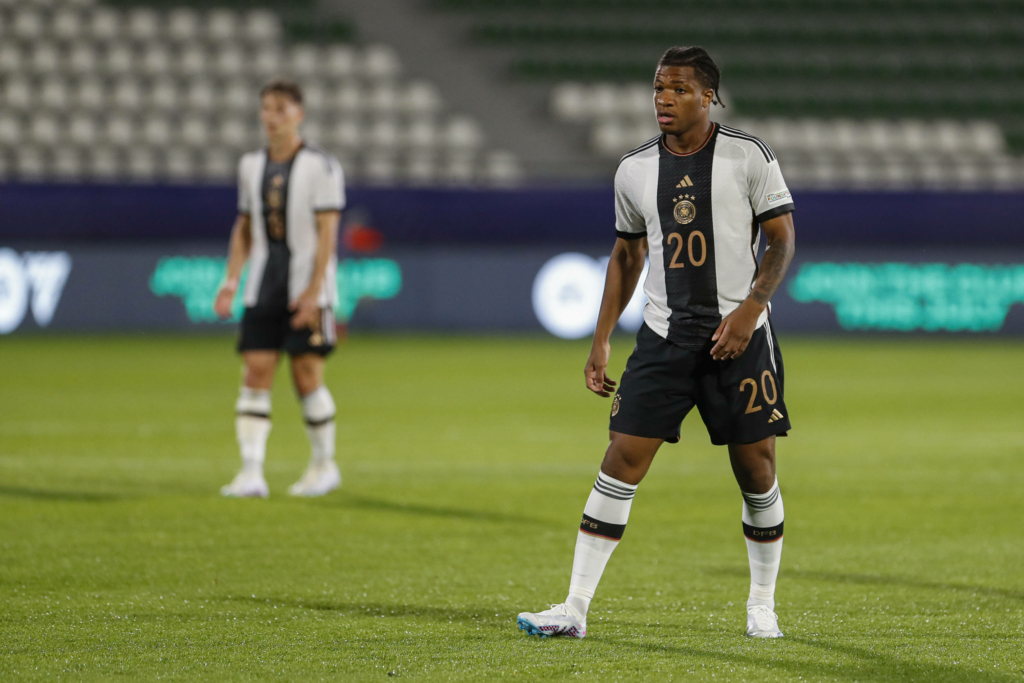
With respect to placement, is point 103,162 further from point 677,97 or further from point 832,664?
point 832,664

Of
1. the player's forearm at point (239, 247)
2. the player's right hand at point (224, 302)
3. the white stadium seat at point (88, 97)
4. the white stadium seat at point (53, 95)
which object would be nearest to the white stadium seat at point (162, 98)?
the white stadium seat at point (88, 97)

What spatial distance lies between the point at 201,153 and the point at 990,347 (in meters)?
13.4

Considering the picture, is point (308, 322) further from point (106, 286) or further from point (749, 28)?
point (749, 28)

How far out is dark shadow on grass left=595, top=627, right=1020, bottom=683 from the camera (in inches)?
139

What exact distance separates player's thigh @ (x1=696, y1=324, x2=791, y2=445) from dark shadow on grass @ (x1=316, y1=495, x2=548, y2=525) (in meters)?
2.40

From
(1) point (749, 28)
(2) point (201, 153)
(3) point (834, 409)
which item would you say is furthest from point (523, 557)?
(1) point (749, 28)

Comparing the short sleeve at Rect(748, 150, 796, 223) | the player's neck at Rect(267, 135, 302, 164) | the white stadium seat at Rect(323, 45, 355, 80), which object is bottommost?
the player's neck at Rect(267, 135, 302, 164)

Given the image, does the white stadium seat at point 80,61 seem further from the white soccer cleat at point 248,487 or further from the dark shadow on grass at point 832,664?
the dark shadow on grass at point 832,664

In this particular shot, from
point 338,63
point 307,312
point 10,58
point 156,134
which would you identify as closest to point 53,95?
point 10,58

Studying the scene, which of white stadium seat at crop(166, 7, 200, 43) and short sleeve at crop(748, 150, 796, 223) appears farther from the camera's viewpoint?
white stadium seat at crop(166, 7, 200, 43)

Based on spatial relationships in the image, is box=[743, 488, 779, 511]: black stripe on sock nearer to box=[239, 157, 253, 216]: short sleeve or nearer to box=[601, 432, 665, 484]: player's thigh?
box=[601, 432, 665, 484]: player's thigh

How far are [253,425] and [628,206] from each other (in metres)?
3.39

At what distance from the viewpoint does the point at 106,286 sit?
19.7 m

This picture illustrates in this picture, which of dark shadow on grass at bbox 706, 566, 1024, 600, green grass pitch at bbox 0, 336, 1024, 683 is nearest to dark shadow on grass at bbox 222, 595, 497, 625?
green grass pitch at bbox 0, 336, 1024, 683
